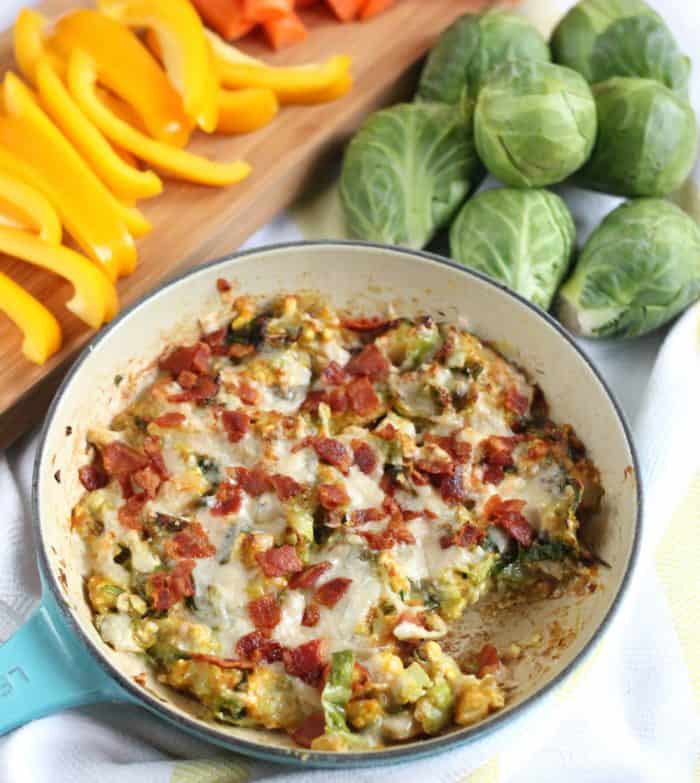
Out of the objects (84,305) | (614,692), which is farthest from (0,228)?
(614,692)

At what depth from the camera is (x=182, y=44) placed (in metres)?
3.18

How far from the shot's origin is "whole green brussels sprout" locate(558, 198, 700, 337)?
2.96 metres

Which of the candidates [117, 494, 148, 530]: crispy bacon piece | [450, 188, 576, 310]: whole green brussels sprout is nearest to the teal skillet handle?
[117, 494, 148, 530]: crispy bacon piece

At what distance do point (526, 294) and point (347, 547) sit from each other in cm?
104

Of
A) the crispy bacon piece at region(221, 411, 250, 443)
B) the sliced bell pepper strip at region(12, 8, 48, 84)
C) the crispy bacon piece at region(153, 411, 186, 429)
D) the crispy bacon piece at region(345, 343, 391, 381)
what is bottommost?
the crispy bacon piece at region(345, 343, 391, 381)

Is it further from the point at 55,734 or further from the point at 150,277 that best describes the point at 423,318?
the point at 55,734

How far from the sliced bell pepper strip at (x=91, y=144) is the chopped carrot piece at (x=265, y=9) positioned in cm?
74

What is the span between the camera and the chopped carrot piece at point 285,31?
3.53 meters

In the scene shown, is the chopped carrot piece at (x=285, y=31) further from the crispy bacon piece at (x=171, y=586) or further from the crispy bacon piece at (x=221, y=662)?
the crispy bacon piece at (x=221, y=662)

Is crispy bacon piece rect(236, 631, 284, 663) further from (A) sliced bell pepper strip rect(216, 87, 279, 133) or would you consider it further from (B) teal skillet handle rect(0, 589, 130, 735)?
(A) sliced bell pepper strip rect(216, 87, 279, 133)

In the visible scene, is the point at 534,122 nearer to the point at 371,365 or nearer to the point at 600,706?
the point at 371,365

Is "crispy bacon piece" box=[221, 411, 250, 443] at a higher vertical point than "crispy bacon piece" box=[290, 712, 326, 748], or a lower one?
higher

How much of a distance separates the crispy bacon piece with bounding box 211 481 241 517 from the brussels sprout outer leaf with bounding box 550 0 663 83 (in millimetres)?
1894

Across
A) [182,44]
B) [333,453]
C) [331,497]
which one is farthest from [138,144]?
[331,497]
